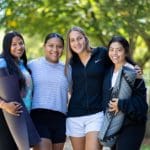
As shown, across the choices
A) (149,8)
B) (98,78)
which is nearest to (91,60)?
(98,78)

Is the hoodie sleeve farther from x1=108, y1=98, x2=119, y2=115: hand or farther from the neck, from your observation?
the neck

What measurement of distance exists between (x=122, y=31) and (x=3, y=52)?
8.77 meters

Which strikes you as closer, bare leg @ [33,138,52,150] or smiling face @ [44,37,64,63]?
bare leg @ [33,138,52,150]

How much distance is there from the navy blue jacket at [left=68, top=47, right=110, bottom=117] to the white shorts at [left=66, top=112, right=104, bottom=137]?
6 cm

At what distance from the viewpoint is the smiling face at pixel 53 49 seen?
6.48 metres

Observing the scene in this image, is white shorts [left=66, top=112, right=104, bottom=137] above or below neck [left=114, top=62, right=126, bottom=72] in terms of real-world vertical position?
below

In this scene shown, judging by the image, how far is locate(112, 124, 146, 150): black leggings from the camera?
5824mm

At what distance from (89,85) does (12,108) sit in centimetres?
111

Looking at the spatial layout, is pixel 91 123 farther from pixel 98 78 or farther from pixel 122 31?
pixel 122 31

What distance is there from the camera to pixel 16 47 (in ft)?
19.8

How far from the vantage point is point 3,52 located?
19.8 feet

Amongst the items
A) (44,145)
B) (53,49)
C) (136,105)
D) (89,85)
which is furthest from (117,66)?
(44,145)

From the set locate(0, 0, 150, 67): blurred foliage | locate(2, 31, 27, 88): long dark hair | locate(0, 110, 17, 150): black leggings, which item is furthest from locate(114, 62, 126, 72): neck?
locate(0, 0, 150, 67): blurred foliage

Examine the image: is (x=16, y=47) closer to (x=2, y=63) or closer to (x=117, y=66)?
(x=2, y=63)
